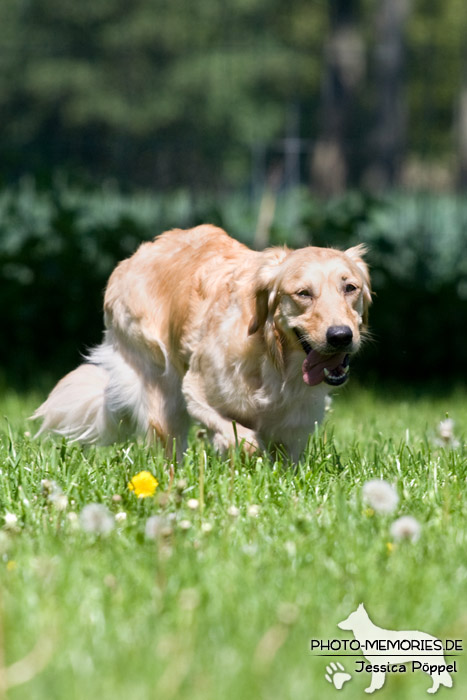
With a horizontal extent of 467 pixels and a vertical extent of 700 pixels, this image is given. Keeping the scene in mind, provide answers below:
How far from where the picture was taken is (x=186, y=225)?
28.6 feet

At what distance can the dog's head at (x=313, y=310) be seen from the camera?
3.80 m

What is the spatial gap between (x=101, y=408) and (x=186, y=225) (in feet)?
13.6

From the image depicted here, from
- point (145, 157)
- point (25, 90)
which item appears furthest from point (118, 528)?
point (25, 90)

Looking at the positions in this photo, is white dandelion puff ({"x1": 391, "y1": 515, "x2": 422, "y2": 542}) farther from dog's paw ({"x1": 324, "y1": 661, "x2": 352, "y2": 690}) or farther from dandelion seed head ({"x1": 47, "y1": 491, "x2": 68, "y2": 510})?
dandelion seed head ({"x1": 47, "y1": 491, "x2": 68, "y2": 510})

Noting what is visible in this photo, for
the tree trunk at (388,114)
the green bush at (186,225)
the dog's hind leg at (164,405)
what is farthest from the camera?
the tree trunk at (388,114)

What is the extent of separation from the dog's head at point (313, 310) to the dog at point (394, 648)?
57.9 inches

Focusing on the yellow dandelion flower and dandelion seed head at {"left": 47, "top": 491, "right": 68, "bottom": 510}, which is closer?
dandelion seed head at {"left": 47, "top": 491, "right": 68, "bottom": 510}

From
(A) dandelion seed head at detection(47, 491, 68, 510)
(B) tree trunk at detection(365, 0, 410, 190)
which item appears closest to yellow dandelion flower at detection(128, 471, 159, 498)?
(A) dandelion seed head at detection(47, 491, 68, 510)

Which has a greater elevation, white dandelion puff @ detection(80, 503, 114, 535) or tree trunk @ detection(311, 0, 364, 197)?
white dandelion puff @ detection(80, 503, 114, 535)

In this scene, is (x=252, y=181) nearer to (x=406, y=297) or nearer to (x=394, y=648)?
(x=406, y=297)

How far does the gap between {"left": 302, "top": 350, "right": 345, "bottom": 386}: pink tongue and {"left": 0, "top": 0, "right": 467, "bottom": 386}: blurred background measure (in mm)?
4015

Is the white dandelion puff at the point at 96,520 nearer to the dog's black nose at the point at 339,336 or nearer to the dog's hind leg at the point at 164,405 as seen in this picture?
the dog's black nose at the point at 339,336

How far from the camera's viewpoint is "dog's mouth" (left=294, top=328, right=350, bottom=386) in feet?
12.9

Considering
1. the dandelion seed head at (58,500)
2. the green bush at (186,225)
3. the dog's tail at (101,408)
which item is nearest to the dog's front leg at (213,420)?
the dog's tail at (101,408)
